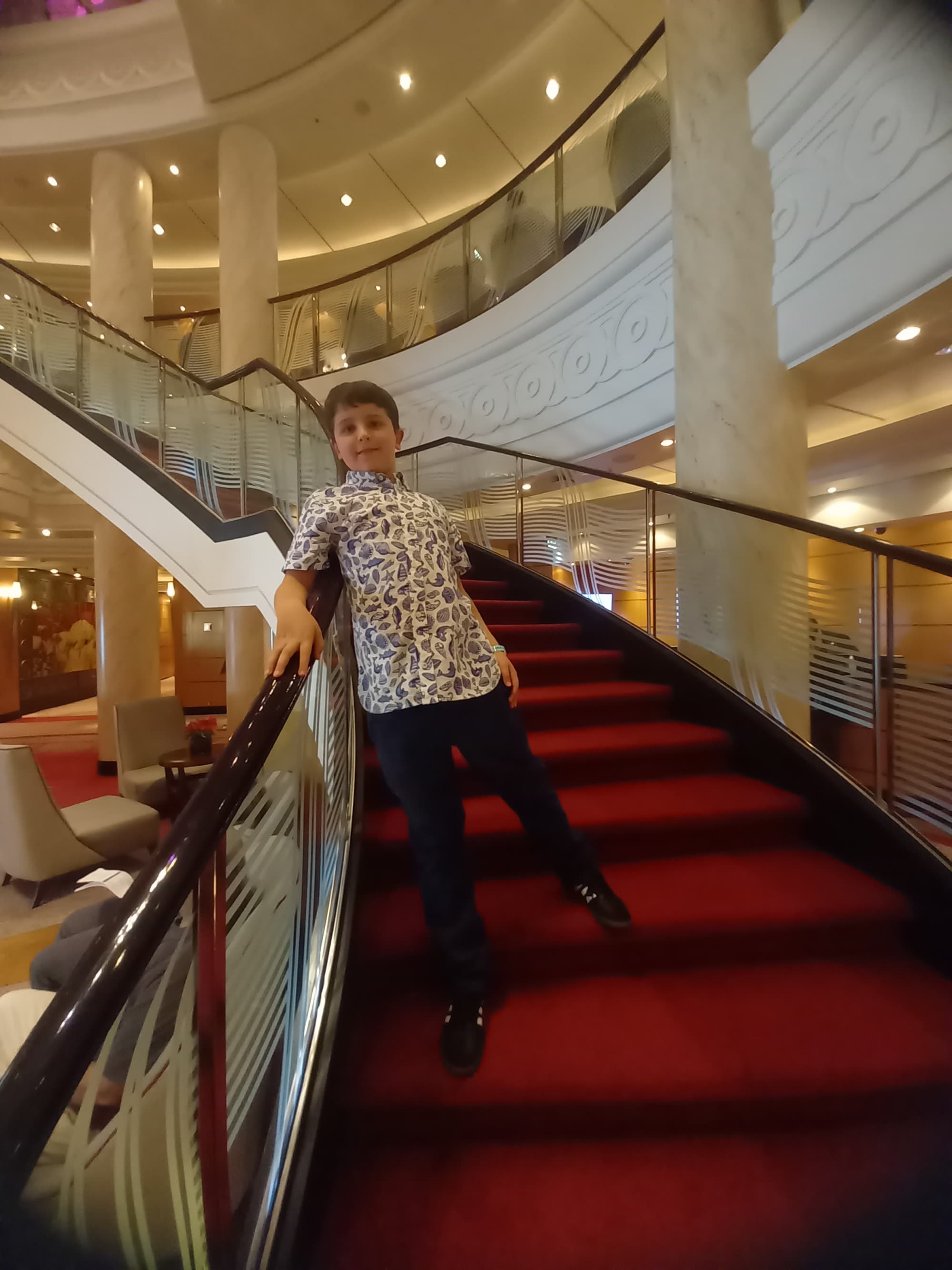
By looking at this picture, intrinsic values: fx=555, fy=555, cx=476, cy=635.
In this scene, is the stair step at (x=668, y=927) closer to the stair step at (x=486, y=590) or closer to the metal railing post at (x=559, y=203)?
the stair step at (x=486, y=590)

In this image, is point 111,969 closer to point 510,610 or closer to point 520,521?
point 510,610

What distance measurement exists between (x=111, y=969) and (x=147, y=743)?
5.67 m

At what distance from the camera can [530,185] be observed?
5402 millimetres

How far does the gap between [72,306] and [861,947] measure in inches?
276

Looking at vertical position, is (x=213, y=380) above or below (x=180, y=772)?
above

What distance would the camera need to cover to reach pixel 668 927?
155 centimetres

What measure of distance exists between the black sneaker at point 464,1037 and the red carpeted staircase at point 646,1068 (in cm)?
4

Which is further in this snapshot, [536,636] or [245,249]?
[245,249]

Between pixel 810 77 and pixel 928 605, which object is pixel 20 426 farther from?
pixel 928 605

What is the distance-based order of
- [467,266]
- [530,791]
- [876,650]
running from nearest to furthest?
[530,791], [876,650], [467,266]

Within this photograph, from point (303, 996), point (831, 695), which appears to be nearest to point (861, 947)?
point (831, 695)

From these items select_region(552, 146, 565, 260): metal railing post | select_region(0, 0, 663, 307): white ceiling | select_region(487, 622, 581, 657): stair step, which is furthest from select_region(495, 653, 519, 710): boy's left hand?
select_region(0, 0, 663, 307): white ceiling

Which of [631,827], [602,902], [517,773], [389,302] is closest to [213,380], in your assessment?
[389,302]

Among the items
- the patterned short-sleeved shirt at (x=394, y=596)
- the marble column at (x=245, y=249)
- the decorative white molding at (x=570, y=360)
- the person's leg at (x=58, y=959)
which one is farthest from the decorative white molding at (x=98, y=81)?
the person's leg at (x=58, y=959)
